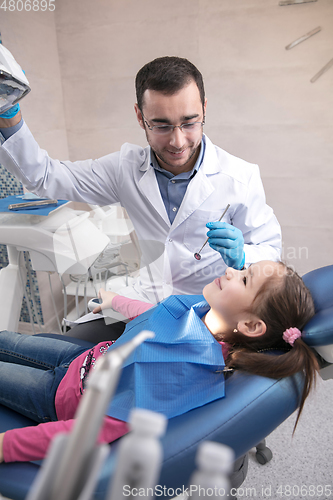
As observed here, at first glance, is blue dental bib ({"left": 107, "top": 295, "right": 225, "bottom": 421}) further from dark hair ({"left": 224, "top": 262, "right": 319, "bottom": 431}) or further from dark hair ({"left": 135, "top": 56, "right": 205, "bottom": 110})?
dark hair ({"left": 135, "top": 56, "right": 205, "bottom": 110})

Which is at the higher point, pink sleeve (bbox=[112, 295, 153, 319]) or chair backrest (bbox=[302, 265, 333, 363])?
chair backrest (bbox=[302, 265, 333, 363])

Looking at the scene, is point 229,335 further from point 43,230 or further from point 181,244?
point 43,230

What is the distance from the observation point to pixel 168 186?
1528mm

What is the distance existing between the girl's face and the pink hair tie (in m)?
0.16

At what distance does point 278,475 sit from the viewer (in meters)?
1.48

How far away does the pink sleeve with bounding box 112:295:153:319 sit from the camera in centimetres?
136

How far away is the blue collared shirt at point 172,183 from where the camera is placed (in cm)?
151

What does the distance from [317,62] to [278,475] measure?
2309 mm

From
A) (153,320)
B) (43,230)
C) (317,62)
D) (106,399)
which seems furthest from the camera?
(317,62)

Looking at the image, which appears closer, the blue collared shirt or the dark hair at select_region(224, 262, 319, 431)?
the dark hair at select_region(224, 262, 319, 431)

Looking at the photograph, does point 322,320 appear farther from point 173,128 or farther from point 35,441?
point 173,128

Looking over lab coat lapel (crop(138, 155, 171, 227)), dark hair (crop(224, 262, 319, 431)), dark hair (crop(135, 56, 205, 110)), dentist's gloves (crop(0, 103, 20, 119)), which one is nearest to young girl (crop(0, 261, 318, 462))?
dark hair (crop(224, 262, 319, 431))

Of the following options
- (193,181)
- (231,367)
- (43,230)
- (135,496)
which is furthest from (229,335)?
(43,230)

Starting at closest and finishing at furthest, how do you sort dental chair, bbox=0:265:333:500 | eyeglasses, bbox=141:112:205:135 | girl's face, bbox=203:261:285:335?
1. dental chair, bbox=0:265:333:500
2. girl's face, bbox=203:261:285:335
3. eyeglasses, bbox=141:112:205:135
